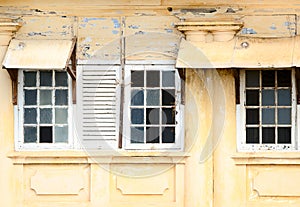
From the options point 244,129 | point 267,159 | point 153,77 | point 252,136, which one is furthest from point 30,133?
point 267,159

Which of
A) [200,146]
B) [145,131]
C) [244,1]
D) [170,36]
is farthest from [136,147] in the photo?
[244,1]

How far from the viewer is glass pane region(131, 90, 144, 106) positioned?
30.1 ft

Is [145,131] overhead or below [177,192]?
overhead

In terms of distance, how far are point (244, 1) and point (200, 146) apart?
1.91 meters

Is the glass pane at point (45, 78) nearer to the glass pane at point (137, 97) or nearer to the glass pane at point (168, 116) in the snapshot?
the glass pane at point (137, 97)

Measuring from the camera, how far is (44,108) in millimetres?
9242

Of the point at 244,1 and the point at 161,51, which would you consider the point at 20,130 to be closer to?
the point at 161,51

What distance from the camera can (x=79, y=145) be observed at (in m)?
9.18

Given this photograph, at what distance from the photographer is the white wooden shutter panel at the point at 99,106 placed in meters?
9.16

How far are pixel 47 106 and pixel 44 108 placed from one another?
2.0 inches

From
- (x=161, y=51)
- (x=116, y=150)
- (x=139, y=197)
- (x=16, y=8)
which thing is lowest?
(x=139, y=197)

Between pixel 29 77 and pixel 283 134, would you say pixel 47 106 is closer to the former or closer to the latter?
pixel 29 77

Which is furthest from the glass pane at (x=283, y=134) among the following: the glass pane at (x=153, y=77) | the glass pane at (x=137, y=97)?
the glass pane at (x=137, y=97)

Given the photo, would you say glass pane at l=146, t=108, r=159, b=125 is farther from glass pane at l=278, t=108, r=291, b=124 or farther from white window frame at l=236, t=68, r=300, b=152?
glass pane at l=278, t=108, r=291, b=124
